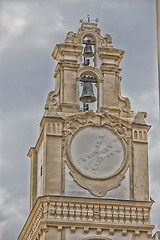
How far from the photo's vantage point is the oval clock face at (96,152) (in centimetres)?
2817

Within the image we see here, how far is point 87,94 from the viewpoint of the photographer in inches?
1141

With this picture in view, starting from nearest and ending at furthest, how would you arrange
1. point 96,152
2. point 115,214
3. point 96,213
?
1. point 96,213
2. point 115,214
3. point 96,152

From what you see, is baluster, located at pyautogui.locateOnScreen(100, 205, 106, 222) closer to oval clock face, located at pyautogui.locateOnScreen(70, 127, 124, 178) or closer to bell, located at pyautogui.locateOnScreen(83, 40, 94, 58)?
oval clock face, located at pyautogui.locateOnScreen(70, 127, 124, 178)

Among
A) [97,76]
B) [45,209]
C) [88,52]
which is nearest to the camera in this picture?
[45,209]

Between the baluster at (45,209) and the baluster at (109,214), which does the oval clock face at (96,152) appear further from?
the baluster at (45,209)

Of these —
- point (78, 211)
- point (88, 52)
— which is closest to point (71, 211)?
point (78, 211)

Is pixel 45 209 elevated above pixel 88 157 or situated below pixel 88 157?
below

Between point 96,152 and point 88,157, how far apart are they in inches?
14.6

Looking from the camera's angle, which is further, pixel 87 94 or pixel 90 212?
pixel 87 94

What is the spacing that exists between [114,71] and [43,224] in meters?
7.15

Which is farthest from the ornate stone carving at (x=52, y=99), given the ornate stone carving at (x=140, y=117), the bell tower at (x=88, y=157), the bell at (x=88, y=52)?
the ornate stone carving at (x=140, y=117)

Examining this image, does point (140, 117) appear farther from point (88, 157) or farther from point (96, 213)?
point (96, 213)

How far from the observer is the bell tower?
1067 inches

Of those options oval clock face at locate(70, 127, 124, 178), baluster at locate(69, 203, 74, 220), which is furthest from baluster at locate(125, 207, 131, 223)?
baluster at locate(69, 203, 74, 220)
